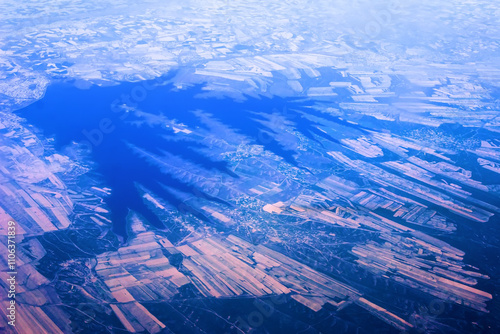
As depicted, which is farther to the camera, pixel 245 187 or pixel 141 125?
pixel 141 125

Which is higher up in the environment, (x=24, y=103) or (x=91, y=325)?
(x=24, y=103)

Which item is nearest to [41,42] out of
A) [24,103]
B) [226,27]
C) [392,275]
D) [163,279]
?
[24,103]

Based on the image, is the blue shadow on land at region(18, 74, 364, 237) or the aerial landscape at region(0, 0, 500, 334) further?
the blue shadow on land at region(18, 74, 364, 237)

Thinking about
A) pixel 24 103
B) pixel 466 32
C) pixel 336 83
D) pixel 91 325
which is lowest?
pixel 91 325

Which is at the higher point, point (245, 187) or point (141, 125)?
point (141, 125)

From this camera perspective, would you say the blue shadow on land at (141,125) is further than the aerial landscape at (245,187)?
Yes

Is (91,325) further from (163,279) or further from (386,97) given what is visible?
(386,97)

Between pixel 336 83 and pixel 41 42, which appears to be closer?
pixel 336 83

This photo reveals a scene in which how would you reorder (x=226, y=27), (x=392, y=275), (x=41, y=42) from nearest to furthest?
(x=392, y=275), (x=41, y=42), (x=226, y=27)
